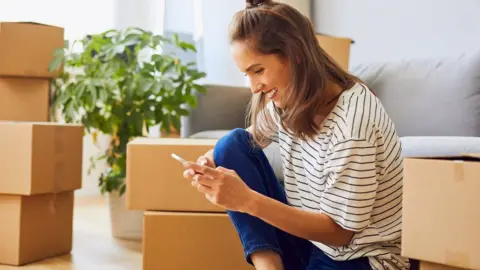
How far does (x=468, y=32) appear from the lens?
2186 mm

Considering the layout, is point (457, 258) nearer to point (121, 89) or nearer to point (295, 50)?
point (295, 50)

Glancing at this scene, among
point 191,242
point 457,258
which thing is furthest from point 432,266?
point 191,242

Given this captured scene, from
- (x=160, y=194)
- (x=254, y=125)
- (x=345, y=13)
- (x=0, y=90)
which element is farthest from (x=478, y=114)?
(x=0, y=90)

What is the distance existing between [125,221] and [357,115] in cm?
139

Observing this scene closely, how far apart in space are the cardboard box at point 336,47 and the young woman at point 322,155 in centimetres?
109

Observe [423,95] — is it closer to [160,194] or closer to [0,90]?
[160,194]

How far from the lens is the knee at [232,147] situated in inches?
49.4

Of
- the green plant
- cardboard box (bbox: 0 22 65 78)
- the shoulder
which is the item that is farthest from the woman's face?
cardboard box (bbox: 0 22 65 78)

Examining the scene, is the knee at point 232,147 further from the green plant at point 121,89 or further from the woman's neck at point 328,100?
the green plant at point 121,89

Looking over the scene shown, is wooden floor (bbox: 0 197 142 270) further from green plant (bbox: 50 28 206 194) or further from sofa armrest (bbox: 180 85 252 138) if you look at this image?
sofa armrest (bbox: 180 85 252 138)

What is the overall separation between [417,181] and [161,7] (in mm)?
2158

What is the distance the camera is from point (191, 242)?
156cm

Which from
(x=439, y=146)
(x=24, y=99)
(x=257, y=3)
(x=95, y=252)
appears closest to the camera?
(x=257, y=3)

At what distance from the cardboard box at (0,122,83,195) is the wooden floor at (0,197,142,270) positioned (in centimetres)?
21
